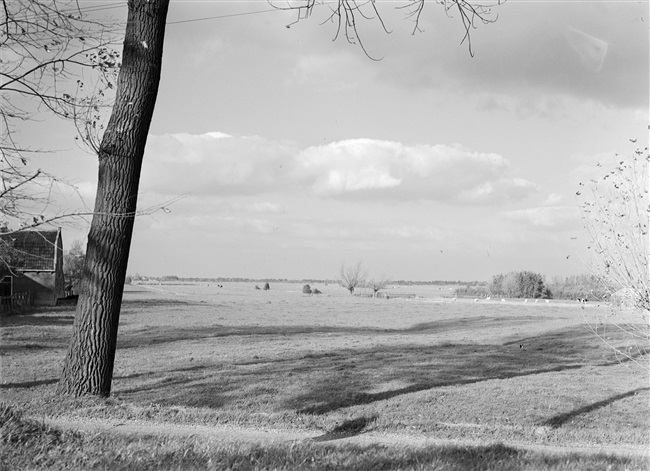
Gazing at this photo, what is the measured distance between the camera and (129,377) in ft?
50.9

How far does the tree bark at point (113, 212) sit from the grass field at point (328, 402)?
0.53 metres

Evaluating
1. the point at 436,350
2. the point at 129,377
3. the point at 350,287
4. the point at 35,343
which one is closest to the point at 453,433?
the point at 129,377

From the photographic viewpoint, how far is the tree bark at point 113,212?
800 cm

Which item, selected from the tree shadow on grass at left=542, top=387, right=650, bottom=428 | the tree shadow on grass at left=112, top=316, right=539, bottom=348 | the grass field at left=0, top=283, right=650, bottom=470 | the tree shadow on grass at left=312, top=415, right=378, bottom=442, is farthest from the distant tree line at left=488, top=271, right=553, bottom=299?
the tree shadow on grass at left=312, top=415, right=378, bottom=442

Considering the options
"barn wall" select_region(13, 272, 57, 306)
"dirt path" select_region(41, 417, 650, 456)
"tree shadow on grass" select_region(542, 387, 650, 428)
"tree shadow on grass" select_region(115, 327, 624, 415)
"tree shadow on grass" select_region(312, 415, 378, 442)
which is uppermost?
"barn wall" select_region(13, 272, 57, 306)

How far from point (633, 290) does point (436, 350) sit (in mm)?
15368

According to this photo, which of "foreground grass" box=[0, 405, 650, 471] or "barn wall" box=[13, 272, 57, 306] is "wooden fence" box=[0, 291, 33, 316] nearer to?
"barn wall" box=[13, 272, 57, 306]

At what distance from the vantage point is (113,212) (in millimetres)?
7969

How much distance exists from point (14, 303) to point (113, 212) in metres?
34.4

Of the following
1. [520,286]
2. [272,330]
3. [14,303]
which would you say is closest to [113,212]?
[272,330]

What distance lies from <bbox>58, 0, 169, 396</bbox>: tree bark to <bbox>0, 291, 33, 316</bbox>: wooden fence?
99.5 feet

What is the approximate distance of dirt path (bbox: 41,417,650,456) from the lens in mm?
6582

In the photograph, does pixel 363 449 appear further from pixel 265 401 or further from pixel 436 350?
pixel 436 350

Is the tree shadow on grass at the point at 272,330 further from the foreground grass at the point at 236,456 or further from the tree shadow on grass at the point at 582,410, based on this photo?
the foreground grass at the point at 236,456
